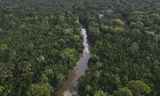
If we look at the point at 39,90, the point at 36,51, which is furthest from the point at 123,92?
the point at 36,51

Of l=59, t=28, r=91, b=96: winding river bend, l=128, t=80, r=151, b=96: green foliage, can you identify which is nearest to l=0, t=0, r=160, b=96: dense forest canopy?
l=128, t=80, r=151, b=96: green foliage

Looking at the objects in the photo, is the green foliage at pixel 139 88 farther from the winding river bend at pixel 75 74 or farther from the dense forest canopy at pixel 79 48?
the winding river bend at pixel 75 74

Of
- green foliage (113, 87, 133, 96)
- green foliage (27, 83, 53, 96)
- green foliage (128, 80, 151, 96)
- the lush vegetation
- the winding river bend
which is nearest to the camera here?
green foliage (113, 87, 133, 96)

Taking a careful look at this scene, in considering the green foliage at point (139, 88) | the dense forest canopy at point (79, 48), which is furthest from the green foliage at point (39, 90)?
the green foliage at point (139, 88)

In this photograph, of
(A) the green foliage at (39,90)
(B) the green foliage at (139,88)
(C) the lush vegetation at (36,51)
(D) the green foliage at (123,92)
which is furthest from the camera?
(C) the lush vegetation at (36,51)

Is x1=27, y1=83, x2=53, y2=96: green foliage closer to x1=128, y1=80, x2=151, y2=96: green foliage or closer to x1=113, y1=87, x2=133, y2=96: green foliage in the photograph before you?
x1=113, y1=87, x2=133, y2=96: green foliage

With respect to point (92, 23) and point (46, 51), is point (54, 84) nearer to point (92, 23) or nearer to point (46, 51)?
point (46, 51)
